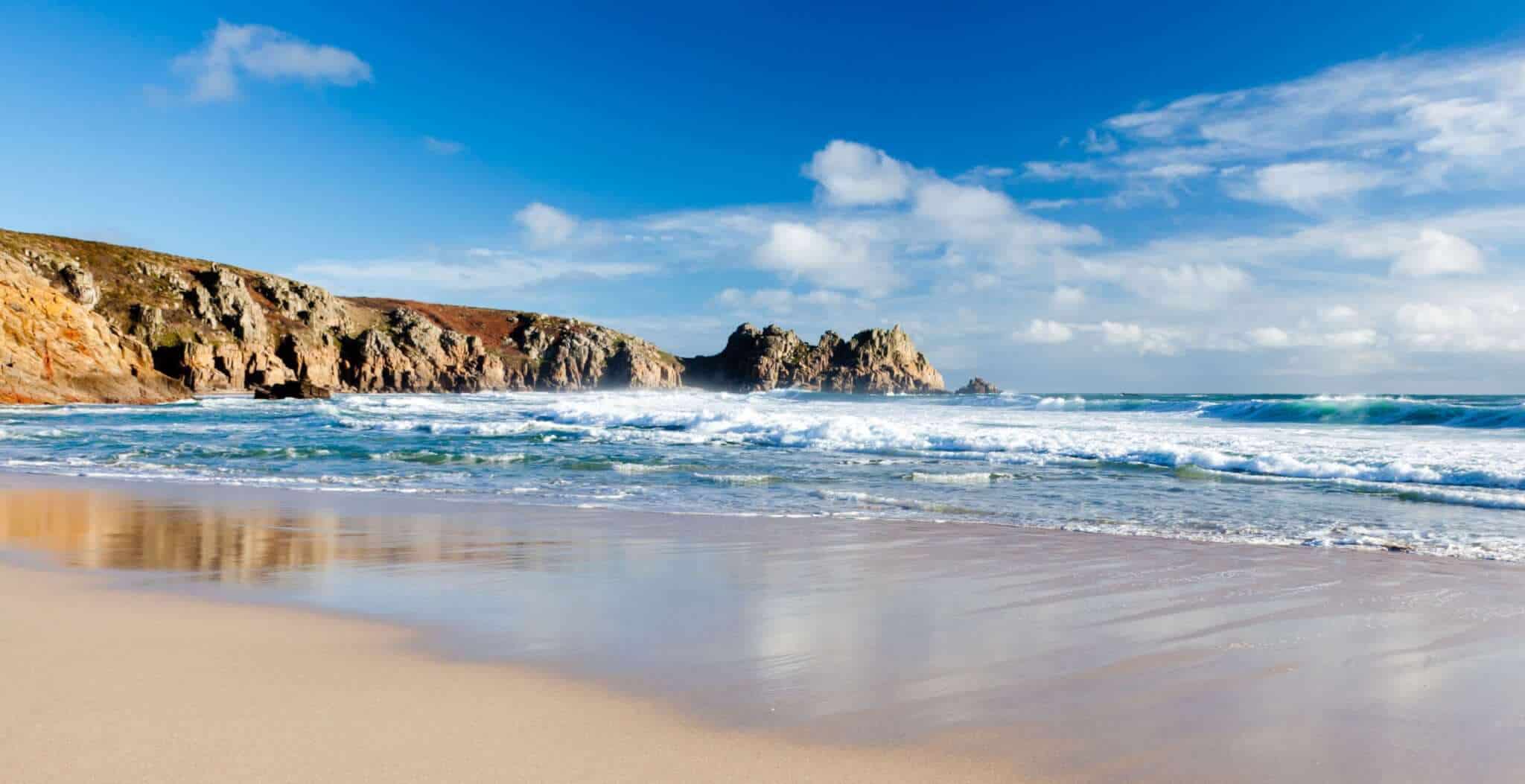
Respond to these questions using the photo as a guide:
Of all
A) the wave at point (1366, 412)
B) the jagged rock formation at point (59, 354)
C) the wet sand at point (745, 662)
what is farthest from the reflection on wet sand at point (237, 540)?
the jagged rock formation at point (59, 354)

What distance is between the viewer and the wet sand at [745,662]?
2.61m

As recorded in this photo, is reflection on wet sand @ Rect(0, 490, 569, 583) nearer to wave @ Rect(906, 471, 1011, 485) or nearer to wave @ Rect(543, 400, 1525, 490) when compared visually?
wave @ Rect(906, 471, 1011, 485)

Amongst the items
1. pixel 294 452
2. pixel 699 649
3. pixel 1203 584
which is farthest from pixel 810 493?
pixel 294 452

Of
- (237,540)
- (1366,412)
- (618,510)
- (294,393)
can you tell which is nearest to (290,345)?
(294,393)

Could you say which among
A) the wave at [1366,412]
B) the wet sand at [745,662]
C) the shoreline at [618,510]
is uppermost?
the wave at [1366,412]

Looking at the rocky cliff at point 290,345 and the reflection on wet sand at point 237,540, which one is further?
the rocky cliff at point 290,345

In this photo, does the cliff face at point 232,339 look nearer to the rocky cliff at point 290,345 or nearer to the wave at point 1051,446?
the rocky cliff at point 290,345

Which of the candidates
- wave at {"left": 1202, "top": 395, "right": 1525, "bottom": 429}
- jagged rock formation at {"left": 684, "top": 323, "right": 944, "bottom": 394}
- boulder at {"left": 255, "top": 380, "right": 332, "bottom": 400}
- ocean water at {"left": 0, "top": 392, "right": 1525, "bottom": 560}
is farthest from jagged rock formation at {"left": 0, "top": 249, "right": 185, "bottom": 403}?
jagged rock formation at {"left": 684, "top": 323, "right": 944, "bottom": 394}

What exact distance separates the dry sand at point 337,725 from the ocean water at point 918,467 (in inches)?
212

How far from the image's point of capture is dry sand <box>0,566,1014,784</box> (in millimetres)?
2451

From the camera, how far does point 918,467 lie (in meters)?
14.6

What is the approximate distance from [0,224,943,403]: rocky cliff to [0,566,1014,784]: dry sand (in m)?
42.9

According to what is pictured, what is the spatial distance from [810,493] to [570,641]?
283 inches

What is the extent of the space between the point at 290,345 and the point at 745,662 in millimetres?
87494
